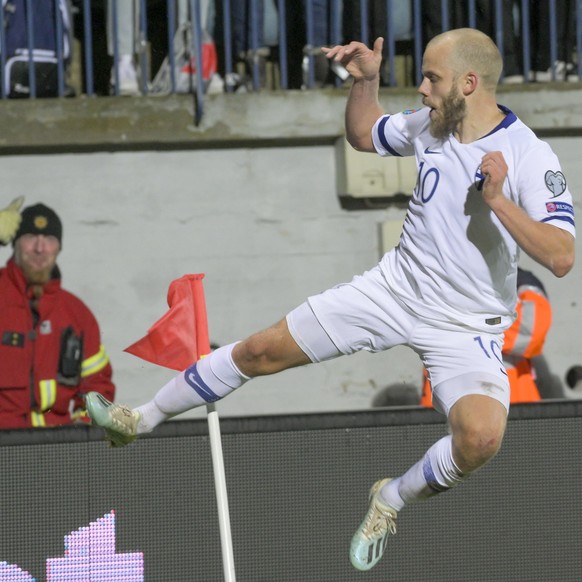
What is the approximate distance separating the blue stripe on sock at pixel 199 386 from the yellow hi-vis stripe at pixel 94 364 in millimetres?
2330

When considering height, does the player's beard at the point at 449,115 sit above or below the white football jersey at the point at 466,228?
above

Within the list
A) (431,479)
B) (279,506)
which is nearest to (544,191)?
(431,479)

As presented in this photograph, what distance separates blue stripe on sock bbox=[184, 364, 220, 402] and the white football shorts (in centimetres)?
41

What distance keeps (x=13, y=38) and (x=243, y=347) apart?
382cm

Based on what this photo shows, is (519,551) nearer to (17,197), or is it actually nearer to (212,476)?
(212,476)

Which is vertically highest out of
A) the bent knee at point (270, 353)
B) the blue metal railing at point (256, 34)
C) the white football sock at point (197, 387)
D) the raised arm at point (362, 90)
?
the blue metal railing at point (256, 34)

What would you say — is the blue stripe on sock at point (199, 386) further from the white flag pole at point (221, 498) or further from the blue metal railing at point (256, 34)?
the blue metal railing at point (256, 34)

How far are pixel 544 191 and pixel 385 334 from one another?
0.83 metres

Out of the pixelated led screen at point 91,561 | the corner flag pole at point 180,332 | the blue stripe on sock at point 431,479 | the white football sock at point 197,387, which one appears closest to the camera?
the blue stripe on sock at point 431,479

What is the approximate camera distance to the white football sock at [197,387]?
16.9 feet

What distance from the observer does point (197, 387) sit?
17.0ft

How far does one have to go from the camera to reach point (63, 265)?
327 inches

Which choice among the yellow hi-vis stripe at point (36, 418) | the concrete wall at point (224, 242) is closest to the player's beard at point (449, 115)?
the yellow hi-vis stripe at point (36, 418)

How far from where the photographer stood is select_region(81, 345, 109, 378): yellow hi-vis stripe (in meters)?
7.47
